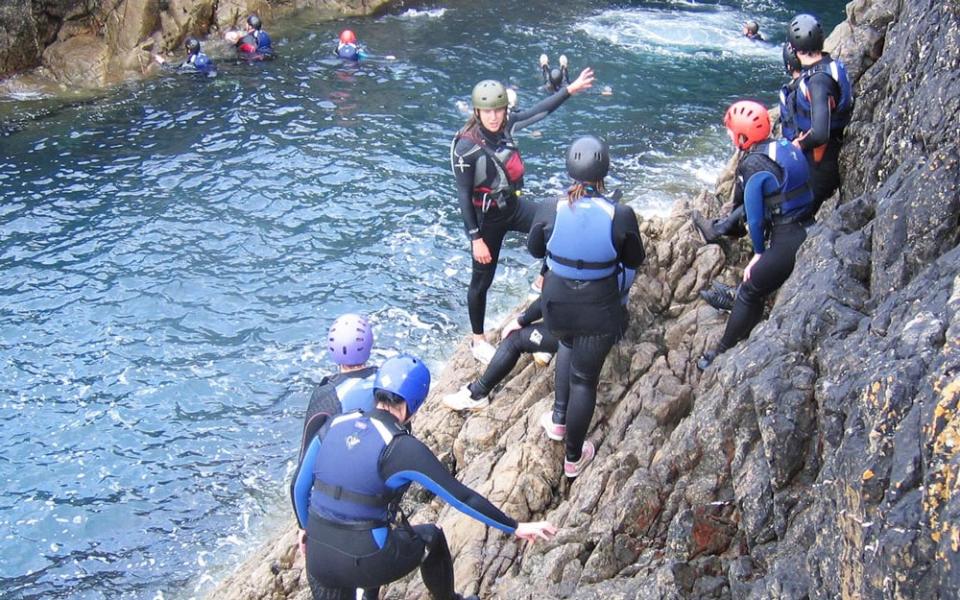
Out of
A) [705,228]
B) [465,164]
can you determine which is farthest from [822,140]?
[465,164]

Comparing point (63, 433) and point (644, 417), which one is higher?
point (644, 417)

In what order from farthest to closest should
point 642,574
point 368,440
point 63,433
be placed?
point 63,433 < point 642,574 < point 368,440

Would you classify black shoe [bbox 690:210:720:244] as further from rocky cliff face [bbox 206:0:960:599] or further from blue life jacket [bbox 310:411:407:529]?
blue life jacket [bbox 310:411:407:529]

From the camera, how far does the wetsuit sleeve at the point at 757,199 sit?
736 centimetres

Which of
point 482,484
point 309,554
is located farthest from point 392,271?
point 309,554

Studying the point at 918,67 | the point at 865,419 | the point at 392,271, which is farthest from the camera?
the point at 392,271

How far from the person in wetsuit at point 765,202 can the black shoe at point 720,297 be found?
71 cm

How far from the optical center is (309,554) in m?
5.96

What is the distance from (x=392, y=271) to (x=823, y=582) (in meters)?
11.5

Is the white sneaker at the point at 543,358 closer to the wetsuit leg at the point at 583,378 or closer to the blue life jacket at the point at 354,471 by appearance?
the wetsuit leg at the point at 583,378

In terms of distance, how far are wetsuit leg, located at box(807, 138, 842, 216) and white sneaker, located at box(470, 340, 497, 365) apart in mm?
4010

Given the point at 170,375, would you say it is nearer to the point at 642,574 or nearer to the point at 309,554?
the point at 309,554

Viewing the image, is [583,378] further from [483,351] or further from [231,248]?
[231,248]

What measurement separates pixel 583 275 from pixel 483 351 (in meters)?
3.41
